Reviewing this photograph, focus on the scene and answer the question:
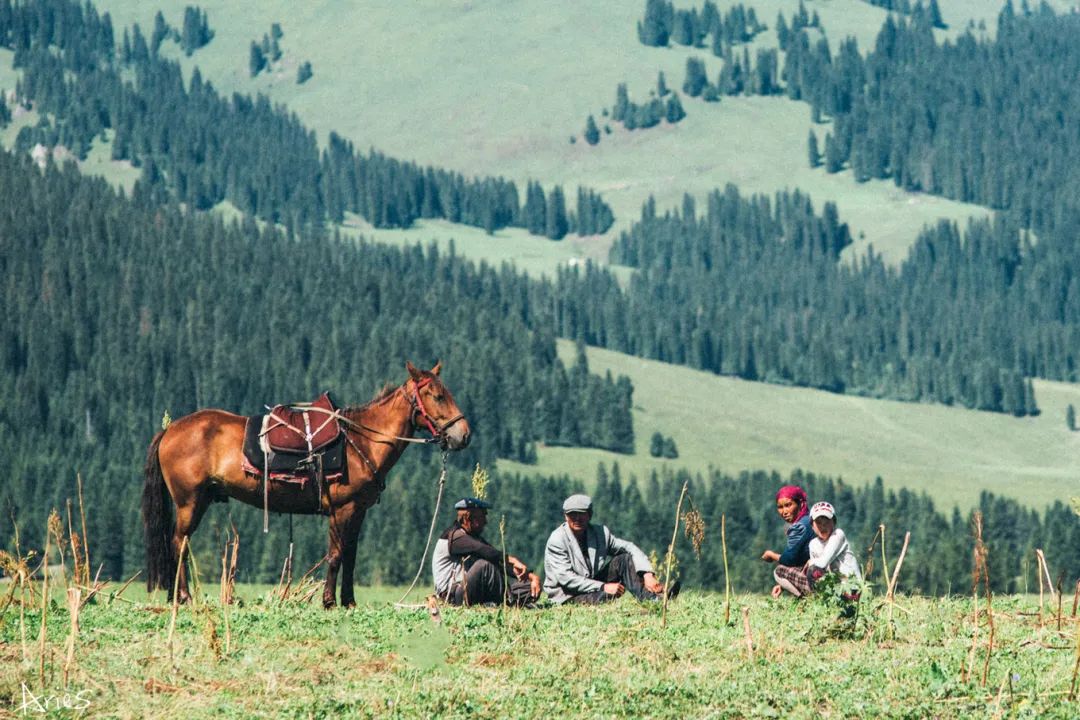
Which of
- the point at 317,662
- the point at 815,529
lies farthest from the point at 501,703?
the point at 815,529

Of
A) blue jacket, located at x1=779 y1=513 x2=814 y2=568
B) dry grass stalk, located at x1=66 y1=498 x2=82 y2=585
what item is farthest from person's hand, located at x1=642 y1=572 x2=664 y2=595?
dry grass stalk, located at x1=66 y1=498 x2=82 y2=585

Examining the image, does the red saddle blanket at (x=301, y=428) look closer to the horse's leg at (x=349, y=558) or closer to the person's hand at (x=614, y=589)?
the horse's leg at (x=349, y=558)

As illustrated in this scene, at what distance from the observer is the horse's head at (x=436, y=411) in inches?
1001

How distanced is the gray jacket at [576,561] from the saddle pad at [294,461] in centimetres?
308

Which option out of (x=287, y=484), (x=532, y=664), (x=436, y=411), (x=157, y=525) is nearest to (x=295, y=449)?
(x=287, y=484)

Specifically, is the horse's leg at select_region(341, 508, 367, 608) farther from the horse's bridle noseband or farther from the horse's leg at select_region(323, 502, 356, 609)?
the horse's bridle noseband

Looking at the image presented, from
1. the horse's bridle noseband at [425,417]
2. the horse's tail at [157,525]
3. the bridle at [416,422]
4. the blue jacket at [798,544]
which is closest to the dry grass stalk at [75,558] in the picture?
the horse's tail at [157,525]

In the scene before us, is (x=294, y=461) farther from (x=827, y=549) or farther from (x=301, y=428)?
(x=827, y=549)

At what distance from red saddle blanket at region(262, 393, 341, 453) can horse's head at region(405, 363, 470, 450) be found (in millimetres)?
1119

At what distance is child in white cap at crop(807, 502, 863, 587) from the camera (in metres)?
23.7

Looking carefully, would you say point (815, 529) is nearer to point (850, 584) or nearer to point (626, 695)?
point (850, 584)

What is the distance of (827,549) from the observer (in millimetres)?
23719

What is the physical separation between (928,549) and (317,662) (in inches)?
6070

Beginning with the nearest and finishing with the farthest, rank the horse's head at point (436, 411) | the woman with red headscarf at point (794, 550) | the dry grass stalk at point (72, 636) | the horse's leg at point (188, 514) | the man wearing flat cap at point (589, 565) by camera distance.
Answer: the dry grass stalk at point (72, 636) < the woman with red headscarf at point (794, 550) < the man wearing flat cap at point (589, 565) < the horse's head at point (436, 411) < the horse's leg at point (188, 514)
